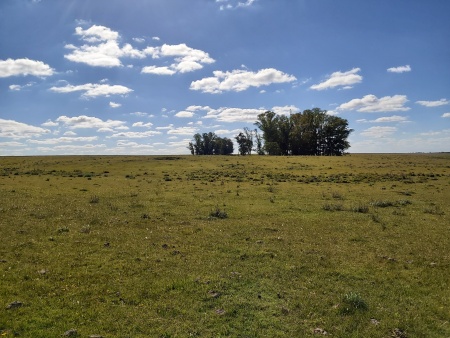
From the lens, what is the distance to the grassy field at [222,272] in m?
9.58

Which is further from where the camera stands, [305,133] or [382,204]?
[305,133]

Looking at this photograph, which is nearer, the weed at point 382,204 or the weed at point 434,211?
the weed at point 434,211

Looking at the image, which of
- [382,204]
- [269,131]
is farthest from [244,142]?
[382,204]

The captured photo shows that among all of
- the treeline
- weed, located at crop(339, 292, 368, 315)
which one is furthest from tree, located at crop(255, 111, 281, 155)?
weed, located at crop(339, 292, 368, 315)

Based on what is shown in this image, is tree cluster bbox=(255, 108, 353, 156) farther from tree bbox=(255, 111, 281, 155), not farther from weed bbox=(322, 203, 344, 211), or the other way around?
weed bbox=(322, 203, 344, 211)

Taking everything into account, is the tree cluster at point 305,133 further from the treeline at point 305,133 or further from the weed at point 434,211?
the weed at point 434,211

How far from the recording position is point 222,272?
13.3 metres

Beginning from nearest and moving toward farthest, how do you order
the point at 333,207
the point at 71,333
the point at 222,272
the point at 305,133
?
the point at 71,333 → the point at 222,272 → the point at 333,207 → the point at 305,133

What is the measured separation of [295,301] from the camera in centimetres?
1094

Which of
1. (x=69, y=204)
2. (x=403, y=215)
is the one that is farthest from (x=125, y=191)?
(x=403, y=215)

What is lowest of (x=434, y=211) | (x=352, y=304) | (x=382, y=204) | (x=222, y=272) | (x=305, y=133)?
(x=352, y=304)

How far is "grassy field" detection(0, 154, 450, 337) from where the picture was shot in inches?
377

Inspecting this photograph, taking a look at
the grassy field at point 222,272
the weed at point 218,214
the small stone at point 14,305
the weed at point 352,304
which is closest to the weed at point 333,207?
the grassy field at point 222,272

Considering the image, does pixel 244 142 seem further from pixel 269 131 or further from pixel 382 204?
pixel 382 204
